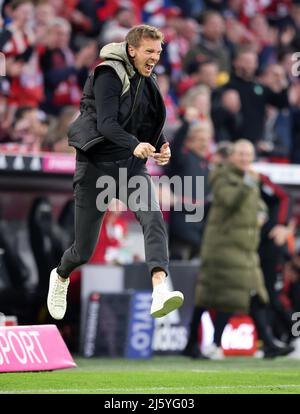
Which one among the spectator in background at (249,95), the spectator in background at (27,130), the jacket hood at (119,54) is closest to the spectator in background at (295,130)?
the spectator in background at (249,95)

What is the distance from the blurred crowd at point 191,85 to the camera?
13.0 metres

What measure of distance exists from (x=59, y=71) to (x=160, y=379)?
6081 millimetres

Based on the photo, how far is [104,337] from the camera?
39.7 feet

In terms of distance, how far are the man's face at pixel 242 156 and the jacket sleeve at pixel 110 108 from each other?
13.3 feet

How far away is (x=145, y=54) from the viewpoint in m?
8.03

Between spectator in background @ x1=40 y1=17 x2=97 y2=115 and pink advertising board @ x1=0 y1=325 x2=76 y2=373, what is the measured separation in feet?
17.4

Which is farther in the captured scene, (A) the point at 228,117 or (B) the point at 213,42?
(B) the point at 213,42

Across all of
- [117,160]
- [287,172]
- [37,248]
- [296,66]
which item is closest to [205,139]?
[287,172]

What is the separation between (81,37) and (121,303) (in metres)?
4.72

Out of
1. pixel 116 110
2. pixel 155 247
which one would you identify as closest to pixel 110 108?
pixel 116 110

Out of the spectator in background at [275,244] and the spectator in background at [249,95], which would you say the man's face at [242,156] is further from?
the spectator in background at [249,95]

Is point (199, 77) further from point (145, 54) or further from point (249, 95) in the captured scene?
point (145, 54)

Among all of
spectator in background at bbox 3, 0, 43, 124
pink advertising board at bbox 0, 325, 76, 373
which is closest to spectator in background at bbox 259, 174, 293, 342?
spectator in background at bbox 3, 0, 43, 124

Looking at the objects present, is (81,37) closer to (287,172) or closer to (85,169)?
Result: (287,172)
